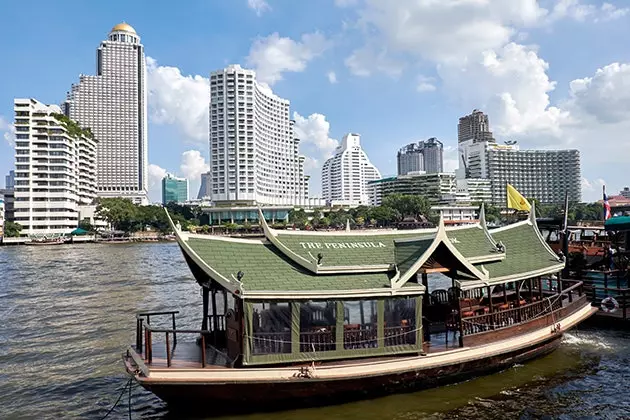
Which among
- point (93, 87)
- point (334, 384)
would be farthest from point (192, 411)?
point (93, 87)

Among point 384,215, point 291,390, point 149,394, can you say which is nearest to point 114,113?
point 384,215

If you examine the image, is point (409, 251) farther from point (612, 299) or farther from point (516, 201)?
point (516, 201)

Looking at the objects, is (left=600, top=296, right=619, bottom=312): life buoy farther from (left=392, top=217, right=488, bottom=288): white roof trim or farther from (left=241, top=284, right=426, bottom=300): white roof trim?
(left=241, top=284, right=426, bottom=300): white roof trim

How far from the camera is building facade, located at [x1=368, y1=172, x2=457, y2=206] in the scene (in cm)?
14262

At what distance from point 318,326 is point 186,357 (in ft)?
9.35

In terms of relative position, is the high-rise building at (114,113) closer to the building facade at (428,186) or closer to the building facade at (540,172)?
the building facade at (428,186)

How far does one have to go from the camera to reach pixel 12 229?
80.6 meters

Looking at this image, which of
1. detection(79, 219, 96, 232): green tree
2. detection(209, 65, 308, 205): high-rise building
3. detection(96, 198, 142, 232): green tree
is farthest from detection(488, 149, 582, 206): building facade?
detection(79, 219, 96, 232): green tree

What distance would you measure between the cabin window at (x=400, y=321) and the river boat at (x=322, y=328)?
0.02 m

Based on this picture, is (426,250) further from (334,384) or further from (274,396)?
(274,396)

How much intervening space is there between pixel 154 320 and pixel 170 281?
1343 centimetres

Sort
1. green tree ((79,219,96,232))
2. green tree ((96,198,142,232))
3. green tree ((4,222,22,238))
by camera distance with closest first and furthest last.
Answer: green tree ((4,222,22,238))
green tree ((96,198,142,232))
green tree ((79,219,96,232))

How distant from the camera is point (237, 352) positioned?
986 centimetres

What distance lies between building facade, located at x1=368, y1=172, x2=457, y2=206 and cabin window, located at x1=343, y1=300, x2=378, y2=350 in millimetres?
133604
